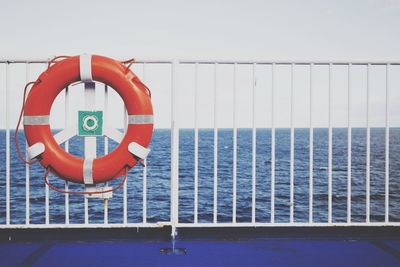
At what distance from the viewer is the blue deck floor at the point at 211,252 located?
1.75 metres

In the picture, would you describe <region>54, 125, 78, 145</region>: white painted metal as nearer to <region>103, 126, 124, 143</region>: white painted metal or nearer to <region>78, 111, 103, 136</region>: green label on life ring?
<region>78, 111, 103, 136</region>: green label on life ring

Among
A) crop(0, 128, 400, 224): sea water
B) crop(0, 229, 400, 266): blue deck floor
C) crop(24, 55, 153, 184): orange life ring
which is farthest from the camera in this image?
crop(0, 128, 400, 224): sea water

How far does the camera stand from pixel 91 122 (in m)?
2.02

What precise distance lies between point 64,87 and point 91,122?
0.26 meters

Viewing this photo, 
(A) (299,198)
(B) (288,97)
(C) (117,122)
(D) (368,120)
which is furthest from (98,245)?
(A) (299,198)

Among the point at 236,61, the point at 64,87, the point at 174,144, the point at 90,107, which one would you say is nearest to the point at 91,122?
the point at 90,107

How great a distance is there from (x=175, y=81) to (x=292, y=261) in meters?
1.14

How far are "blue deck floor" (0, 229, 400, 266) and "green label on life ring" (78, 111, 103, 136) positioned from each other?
0.63 m

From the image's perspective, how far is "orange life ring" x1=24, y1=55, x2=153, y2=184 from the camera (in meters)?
1.99

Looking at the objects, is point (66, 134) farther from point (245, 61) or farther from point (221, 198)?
point (221, 198)

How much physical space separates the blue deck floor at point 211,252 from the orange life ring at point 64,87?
39 centimetres

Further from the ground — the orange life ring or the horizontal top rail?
the horizontal top rail

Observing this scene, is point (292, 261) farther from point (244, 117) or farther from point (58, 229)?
point (58, 229)

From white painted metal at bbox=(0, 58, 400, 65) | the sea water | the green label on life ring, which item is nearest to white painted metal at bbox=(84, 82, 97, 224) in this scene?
the green label on life ring
